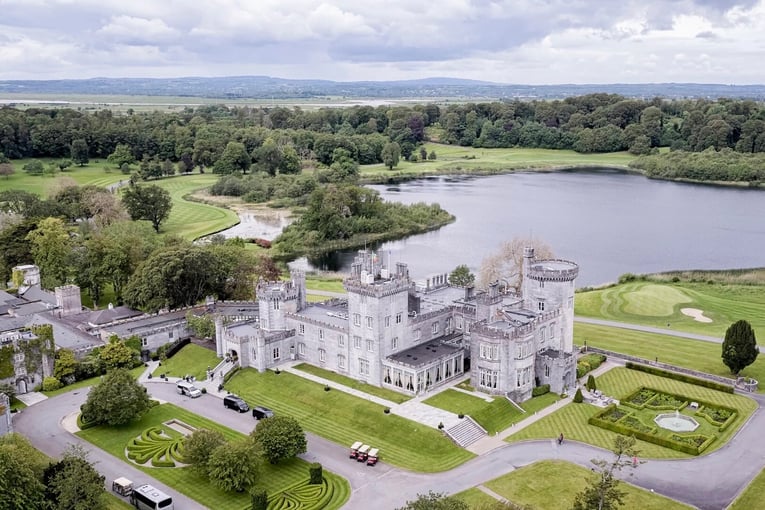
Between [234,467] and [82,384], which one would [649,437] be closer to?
[234,467]

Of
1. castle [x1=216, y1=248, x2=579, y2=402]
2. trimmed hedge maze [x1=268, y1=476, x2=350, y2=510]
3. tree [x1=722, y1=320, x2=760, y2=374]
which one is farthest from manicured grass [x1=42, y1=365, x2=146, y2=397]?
tree [x1=722, y1=320, x2=760, y2=374]

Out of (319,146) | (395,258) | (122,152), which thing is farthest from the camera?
(319,146)

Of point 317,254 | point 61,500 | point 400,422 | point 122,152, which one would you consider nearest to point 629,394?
point 400,422

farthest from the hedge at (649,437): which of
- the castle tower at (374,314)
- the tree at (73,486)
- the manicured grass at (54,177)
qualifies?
the manicured grass at (54,177)

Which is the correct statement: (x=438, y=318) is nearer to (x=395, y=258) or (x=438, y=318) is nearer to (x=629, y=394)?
(x=629, y=394)

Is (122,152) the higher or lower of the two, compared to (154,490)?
higher

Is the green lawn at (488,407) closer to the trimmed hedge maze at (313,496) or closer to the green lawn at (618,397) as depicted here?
the green lawn at (618,397)

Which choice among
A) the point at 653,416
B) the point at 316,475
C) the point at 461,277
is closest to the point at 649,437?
the point at 653,416
